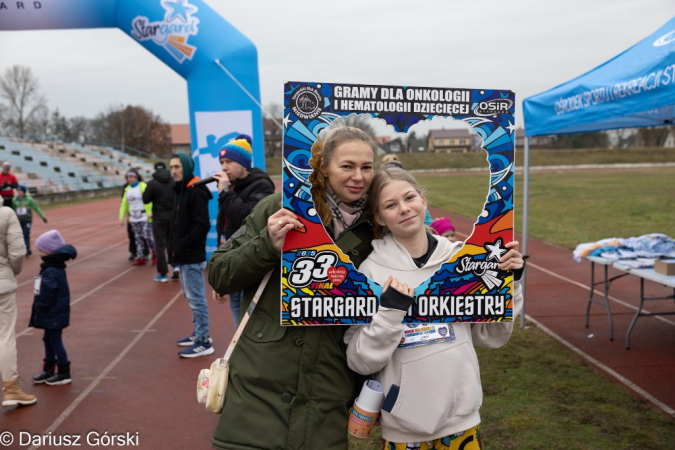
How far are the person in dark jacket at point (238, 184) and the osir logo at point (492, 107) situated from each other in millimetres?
2865

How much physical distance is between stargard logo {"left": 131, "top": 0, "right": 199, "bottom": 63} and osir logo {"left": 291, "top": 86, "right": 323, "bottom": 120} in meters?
7.72

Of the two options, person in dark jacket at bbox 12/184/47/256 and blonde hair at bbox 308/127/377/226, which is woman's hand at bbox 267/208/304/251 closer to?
blonde hair at bbox 308/127/377/226

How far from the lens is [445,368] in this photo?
208 cm

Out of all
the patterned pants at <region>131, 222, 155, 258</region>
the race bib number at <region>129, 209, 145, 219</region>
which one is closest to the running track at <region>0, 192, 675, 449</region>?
the patterned pants at <region>131, 222, 155, 258</region>

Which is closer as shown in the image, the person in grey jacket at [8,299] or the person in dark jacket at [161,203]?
the person in grey jacket at [8,299]

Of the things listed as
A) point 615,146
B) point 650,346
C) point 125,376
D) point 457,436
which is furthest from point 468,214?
point 615,146

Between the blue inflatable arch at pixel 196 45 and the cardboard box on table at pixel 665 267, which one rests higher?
the blue inflatable arch at pixel 196 45

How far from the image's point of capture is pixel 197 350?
247 inches

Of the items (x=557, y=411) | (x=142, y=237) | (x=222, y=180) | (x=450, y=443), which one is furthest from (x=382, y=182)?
(x=142, y=237)

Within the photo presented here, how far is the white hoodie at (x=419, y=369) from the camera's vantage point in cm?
206

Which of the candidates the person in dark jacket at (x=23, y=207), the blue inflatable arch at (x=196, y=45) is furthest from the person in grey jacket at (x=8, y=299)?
the person in dark jacket at (x=23, y=207)

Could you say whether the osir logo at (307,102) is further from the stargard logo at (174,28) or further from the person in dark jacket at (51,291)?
the stargard logo at (174,28)

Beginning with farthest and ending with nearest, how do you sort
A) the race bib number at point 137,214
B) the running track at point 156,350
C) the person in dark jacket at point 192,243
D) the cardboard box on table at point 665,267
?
the race bib number at point 137,214
the person in dark jacket at point 192,243
the cardboard box on table at point 665,267
the running track at point 156,350

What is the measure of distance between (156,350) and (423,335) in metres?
5.12
